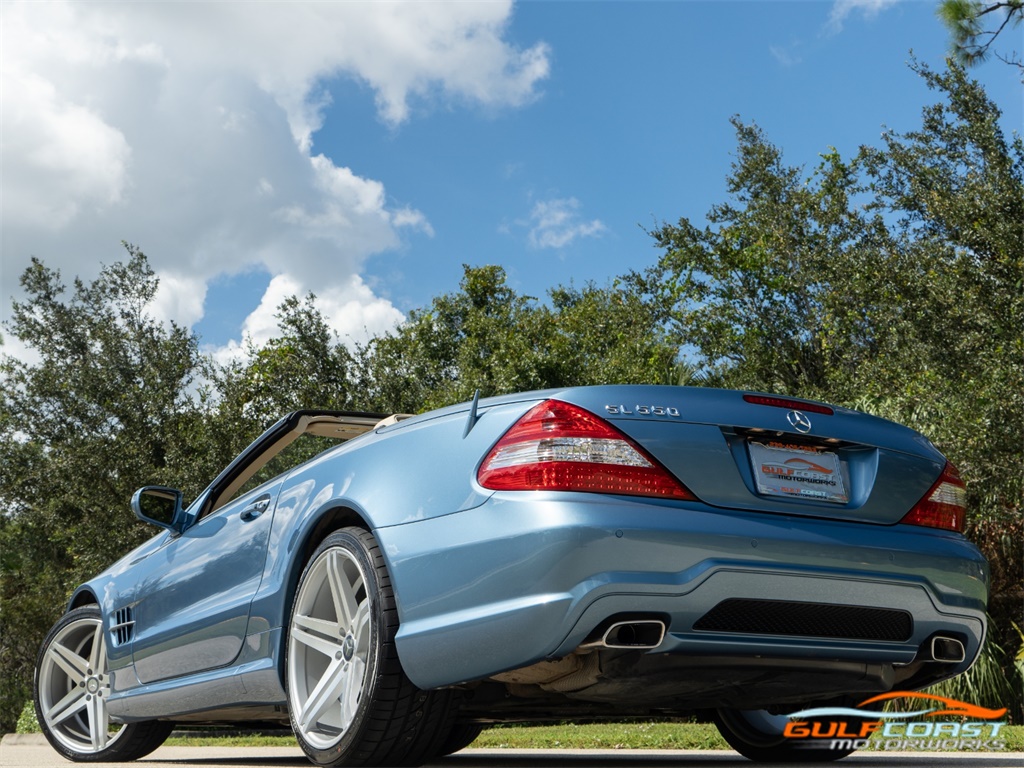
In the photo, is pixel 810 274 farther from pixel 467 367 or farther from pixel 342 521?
pixel 342 521

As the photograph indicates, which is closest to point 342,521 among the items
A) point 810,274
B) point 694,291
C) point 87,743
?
point 87,743

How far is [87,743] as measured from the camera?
6086mm

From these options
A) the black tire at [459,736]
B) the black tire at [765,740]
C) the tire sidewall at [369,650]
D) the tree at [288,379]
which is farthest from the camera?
the tree at [288,379]

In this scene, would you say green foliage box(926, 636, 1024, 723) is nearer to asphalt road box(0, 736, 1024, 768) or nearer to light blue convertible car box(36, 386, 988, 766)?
asphalt road box(0, 736, 1024, 768)

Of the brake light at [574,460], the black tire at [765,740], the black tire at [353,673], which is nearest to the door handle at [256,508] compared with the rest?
the black tire at [353,673]

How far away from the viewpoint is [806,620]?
3.57m

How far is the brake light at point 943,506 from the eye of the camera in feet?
12.9

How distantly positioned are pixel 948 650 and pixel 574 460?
4.96 ft

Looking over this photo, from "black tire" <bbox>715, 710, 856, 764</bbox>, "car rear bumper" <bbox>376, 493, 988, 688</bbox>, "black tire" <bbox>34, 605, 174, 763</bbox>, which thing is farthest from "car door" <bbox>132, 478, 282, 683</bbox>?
"black tire" <bbox>715, 710, 856, 764</bbox>

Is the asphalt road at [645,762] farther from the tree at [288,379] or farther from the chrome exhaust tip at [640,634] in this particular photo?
the tree at [288,379]

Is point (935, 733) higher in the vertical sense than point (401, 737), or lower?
lower

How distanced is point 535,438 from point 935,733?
526 centimetres

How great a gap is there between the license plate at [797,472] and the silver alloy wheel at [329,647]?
134 centimetres

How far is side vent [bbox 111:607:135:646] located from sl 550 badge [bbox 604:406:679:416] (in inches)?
123
